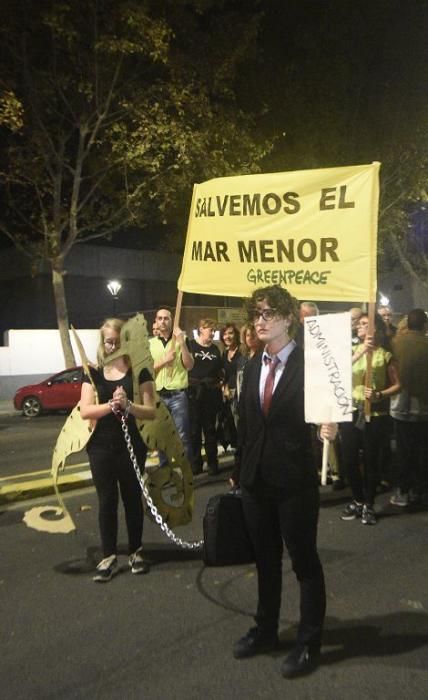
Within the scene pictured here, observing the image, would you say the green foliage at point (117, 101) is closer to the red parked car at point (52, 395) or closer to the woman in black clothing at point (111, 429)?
the red parked car at point (52, 395)

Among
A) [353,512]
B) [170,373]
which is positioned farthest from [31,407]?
[353,512]

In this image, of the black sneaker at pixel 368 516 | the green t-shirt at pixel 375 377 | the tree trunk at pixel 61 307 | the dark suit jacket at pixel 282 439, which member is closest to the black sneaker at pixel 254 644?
the dark suit jacket at pixel 282 439

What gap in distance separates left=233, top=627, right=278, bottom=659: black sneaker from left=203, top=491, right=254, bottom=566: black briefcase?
385 mm

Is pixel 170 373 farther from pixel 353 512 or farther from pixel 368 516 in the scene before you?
pixel 368 516

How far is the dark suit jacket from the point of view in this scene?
10.9ft

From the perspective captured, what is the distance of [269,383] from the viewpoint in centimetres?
347

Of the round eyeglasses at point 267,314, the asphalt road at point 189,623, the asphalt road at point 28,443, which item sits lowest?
the asphalt road at point 28,443

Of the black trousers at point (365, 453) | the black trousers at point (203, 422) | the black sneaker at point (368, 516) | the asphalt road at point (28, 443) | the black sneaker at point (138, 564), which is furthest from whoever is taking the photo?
the asphalt road at point (28, 443)

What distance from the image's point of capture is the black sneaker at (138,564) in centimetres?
471

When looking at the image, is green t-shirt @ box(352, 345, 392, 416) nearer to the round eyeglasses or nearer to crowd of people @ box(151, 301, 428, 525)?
crowd of people @ box(151, 301, 428, 525)

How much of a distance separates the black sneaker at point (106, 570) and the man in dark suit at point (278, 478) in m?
1.38

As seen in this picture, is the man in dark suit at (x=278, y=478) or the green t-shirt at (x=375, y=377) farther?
the green t-shirt at (x=375, y=377)

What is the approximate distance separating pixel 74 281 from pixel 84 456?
82.8ft

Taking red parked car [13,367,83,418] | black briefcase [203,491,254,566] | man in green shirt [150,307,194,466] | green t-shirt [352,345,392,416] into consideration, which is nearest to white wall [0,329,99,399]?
red parked car [13,367,83,418]
